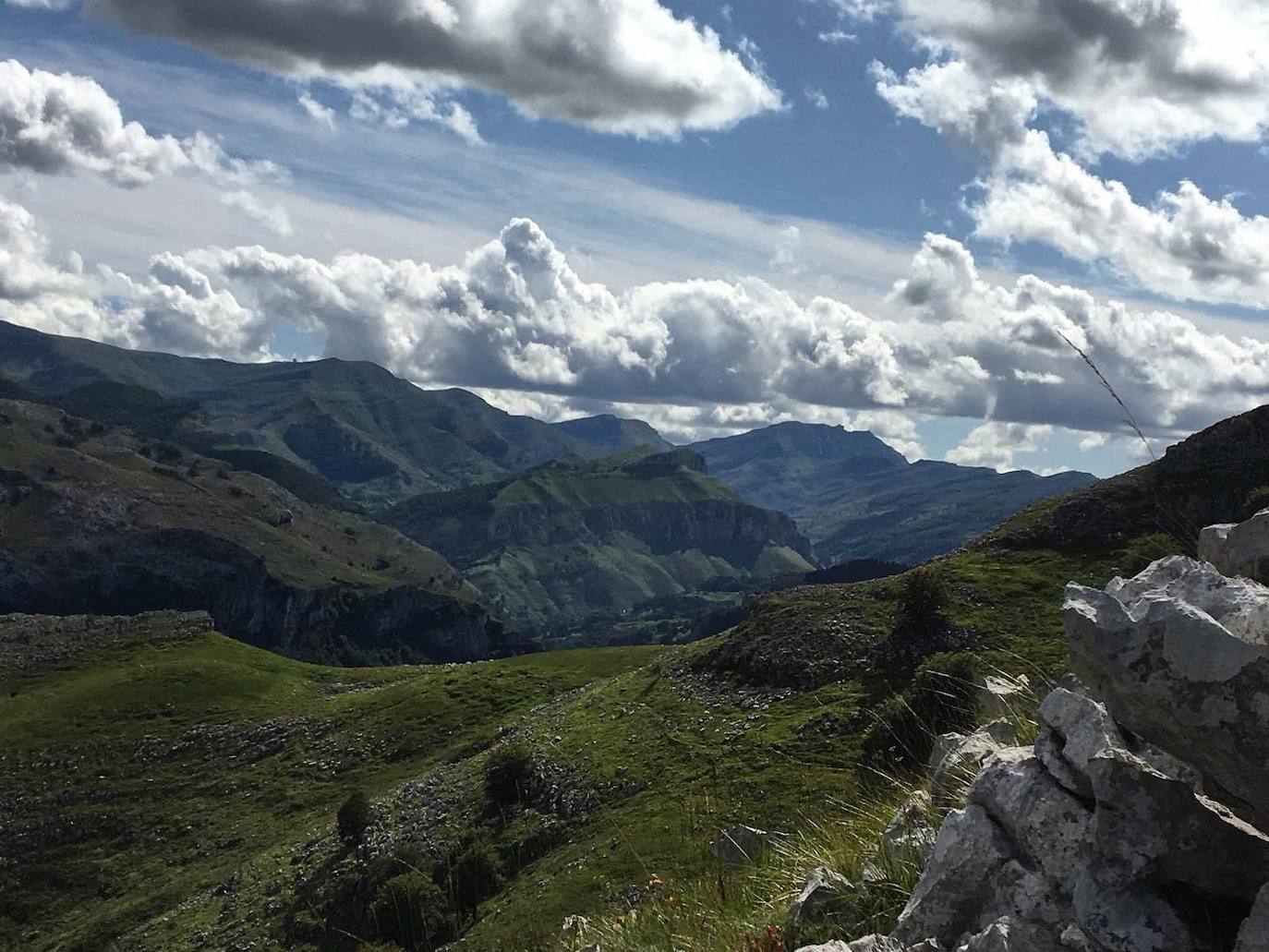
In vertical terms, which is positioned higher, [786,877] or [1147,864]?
[1147,864]

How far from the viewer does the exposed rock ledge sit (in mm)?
6547

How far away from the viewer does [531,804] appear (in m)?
63.6

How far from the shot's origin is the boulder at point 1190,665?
21.0ft

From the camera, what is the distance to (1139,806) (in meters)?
7.09

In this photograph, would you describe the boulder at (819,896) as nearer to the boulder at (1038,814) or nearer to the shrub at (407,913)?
the boulder at (1038,814)

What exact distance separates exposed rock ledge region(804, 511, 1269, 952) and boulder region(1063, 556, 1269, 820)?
12 millimetres

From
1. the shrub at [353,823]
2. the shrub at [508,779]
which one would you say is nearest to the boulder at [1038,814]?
the shrub at [508,779]

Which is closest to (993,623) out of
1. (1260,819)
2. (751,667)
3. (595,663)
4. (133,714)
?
(751,667)

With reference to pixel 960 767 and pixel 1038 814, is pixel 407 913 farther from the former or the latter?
pixel 1038 814

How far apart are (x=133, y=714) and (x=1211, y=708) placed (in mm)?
126407

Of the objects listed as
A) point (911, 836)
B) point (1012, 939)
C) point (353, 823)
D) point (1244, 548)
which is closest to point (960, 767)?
point (911, 836)

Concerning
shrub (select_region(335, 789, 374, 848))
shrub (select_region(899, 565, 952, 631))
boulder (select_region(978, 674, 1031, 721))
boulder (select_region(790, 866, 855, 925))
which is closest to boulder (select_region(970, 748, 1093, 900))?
boulder (select_region(790, 866, 855, 925))

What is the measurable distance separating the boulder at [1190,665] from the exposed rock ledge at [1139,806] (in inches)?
0.5

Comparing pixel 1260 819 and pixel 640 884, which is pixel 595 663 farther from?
pixel 1260 819
